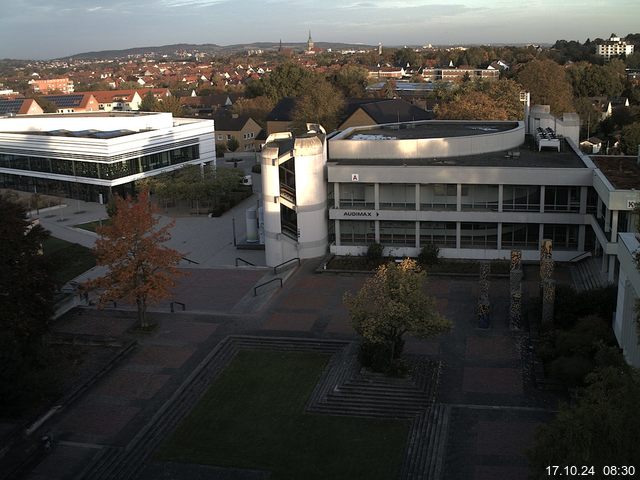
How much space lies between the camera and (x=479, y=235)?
36906 mm

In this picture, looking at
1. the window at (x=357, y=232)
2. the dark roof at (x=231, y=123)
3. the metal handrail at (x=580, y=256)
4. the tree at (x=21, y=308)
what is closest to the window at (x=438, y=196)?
the window at (x=357, y=232)

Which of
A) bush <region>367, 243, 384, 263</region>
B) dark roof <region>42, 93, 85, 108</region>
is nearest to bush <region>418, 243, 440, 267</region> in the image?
bush <region>367, 243, 384, 263</region>

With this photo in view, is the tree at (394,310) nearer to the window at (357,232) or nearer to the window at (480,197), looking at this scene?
the window at (480,197)

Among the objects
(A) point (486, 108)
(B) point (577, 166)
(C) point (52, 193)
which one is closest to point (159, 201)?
(C) point (52, 193)

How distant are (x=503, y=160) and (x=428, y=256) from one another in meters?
7.78

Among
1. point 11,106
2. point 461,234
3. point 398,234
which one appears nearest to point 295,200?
point 398,234

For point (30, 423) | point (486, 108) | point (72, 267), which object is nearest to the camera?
point (30, 423)

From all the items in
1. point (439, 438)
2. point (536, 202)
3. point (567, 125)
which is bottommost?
point (439, 438)

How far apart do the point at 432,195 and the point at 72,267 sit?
20.6 metres

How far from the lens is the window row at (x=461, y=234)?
3594cm

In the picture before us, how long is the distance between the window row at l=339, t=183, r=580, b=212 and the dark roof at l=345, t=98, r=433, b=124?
38212mm

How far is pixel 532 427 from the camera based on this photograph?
66.9 ft

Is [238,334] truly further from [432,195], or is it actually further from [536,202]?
[536,202]

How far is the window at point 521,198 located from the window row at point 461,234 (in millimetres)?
859
